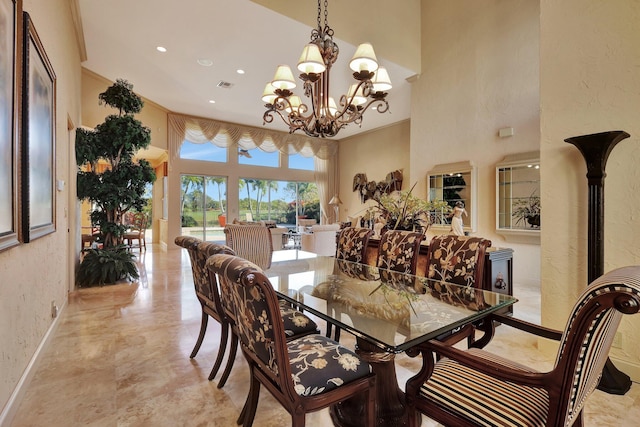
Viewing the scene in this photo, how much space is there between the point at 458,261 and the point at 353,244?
1.15 metres

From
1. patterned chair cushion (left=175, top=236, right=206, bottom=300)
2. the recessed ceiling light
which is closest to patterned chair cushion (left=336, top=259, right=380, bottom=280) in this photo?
patterned chair cushion (left=175, top=236, right=206, bottom=300)

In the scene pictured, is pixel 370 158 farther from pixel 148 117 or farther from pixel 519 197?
pixel 148 117

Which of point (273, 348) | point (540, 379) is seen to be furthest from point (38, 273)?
point (540, 379)

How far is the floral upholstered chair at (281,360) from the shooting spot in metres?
1.10

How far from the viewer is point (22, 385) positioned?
187 cm

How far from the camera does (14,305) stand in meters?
1.75

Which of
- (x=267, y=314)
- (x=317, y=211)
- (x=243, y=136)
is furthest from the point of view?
(x=317, y=211)

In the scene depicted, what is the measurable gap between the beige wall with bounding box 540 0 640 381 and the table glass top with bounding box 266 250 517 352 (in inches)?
35.5

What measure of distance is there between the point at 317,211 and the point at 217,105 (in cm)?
488

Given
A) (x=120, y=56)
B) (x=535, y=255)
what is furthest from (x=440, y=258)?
(x=120, y=56)

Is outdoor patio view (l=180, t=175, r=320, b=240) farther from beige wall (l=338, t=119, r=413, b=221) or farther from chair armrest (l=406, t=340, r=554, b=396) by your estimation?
chair armrest (l=406, t=340, r=554, b=396)

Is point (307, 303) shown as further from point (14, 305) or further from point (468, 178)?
point (468, 178)

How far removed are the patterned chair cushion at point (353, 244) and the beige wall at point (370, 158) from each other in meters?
4.55

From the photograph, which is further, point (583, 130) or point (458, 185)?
point (458, 185)
